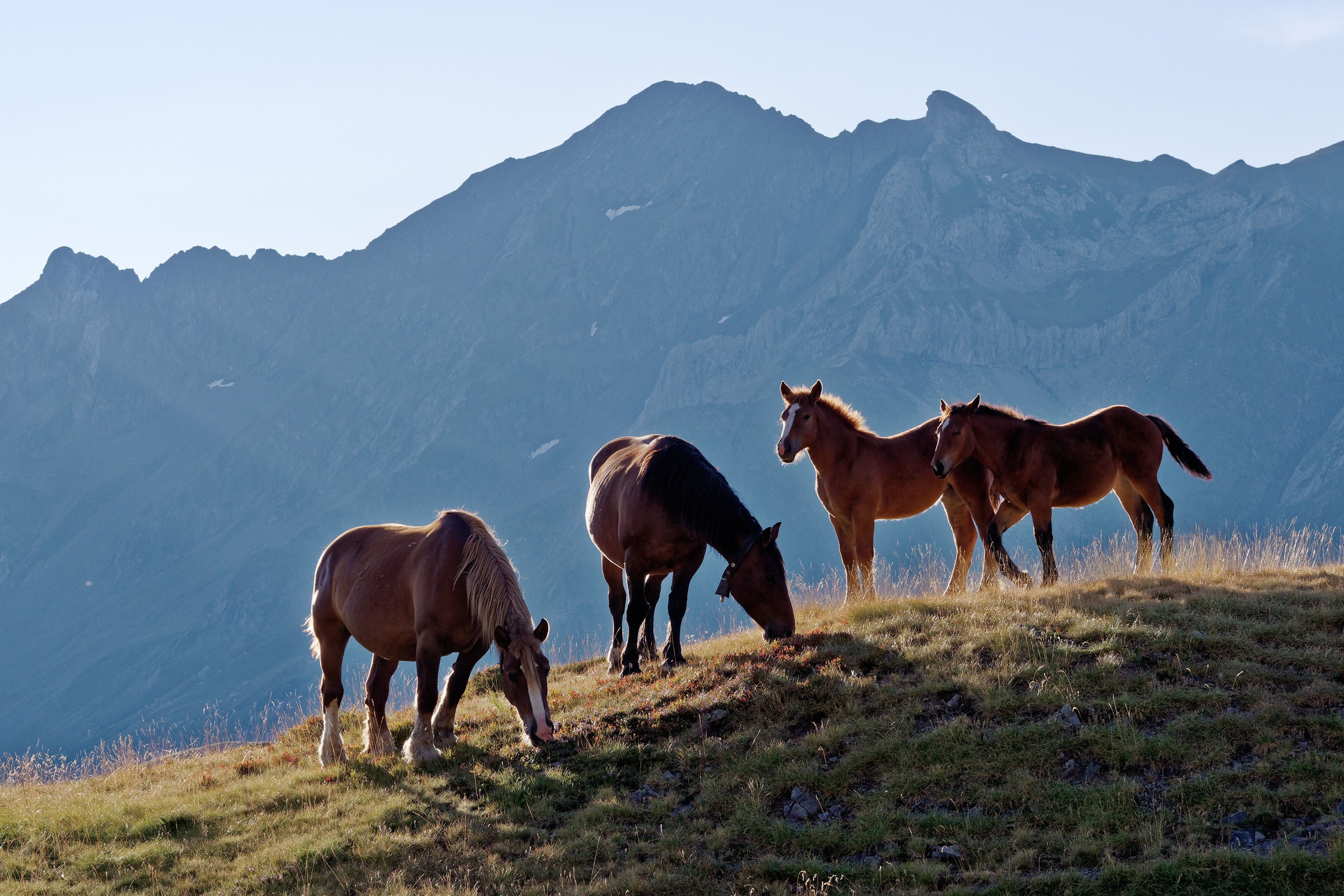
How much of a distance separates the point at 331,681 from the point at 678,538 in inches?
182

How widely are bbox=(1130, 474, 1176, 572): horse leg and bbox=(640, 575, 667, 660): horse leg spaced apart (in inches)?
285

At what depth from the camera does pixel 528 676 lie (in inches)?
394

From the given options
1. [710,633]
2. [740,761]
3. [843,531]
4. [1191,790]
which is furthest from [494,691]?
[1191,790]

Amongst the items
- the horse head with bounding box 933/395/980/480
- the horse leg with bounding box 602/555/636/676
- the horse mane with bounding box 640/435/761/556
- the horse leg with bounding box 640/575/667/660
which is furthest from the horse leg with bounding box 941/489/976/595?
the horse leg with bounding box 602/555/636/676

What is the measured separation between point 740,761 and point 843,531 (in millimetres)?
6489

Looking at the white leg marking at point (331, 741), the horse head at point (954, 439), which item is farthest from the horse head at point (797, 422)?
the white leg marking at point (331, 741)

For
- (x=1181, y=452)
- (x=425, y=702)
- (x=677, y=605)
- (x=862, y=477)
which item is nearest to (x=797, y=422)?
(x=862, y=477)

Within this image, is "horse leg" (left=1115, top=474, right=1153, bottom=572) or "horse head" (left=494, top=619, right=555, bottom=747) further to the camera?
"horse leg" (left=1115, top=474, right=1153, bottom=572)

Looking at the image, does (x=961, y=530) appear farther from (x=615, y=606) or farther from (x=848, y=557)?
(x=615, y=606)

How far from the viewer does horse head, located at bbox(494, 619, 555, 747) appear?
9.90 m

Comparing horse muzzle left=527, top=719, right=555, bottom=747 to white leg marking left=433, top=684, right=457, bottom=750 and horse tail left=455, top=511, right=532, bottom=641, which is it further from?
white leg marking left=433, top=684, right=457, bottom=750

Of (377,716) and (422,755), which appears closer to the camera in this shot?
(422,755)

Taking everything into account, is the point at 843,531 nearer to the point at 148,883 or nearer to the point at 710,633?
the point at 710,633

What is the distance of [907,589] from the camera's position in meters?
15.9
